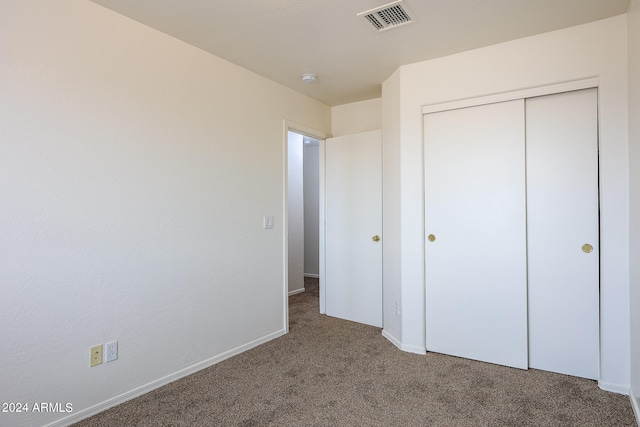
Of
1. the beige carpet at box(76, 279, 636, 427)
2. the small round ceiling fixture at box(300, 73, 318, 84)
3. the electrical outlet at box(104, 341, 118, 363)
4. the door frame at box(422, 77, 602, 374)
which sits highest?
the small round ceiling fixture at box(300, 73, 318, 84)

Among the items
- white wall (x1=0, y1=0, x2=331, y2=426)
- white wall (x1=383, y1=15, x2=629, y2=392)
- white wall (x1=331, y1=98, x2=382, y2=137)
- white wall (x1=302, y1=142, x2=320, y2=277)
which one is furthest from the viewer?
white wall (x1=302, y1=142, x2=320, y2=277)

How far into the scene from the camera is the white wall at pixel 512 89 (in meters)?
2.13

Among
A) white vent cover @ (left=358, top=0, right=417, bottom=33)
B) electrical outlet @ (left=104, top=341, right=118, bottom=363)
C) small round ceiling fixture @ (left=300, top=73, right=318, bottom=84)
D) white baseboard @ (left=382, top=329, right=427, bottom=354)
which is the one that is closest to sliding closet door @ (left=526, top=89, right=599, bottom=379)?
white baseboard @ (left=382, top=329, right=427, bottom=354)

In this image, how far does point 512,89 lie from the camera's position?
2.45 metres

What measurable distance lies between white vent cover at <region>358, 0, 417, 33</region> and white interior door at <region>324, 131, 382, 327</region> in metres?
1.24

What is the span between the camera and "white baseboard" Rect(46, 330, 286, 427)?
1845 millimetres

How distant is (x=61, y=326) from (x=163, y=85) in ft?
5.30

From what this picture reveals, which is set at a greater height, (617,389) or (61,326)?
(61,326)

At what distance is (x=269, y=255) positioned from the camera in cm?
311

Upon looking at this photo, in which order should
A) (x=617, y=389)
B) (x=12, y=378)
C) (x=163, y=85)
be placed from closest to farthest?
(x=12, y=378)
(x=617, y=389)
(x=163, y=85)

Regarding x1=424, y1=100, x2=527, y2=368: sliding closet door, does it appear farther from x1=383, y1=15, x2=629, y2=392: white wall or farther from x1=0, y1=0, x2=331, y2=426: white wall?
x1=0, y1=0, x2=331, y2=426: white wall

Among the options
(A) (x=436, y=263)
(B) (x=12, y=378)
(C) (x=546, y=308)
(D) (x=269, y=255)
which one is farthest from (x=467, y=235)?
(B) (x=12, y=378)

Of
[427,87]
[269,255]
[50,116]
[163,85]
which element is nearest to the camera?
[50,116]

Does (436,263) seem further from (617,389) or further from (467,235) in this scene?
(617,389)
